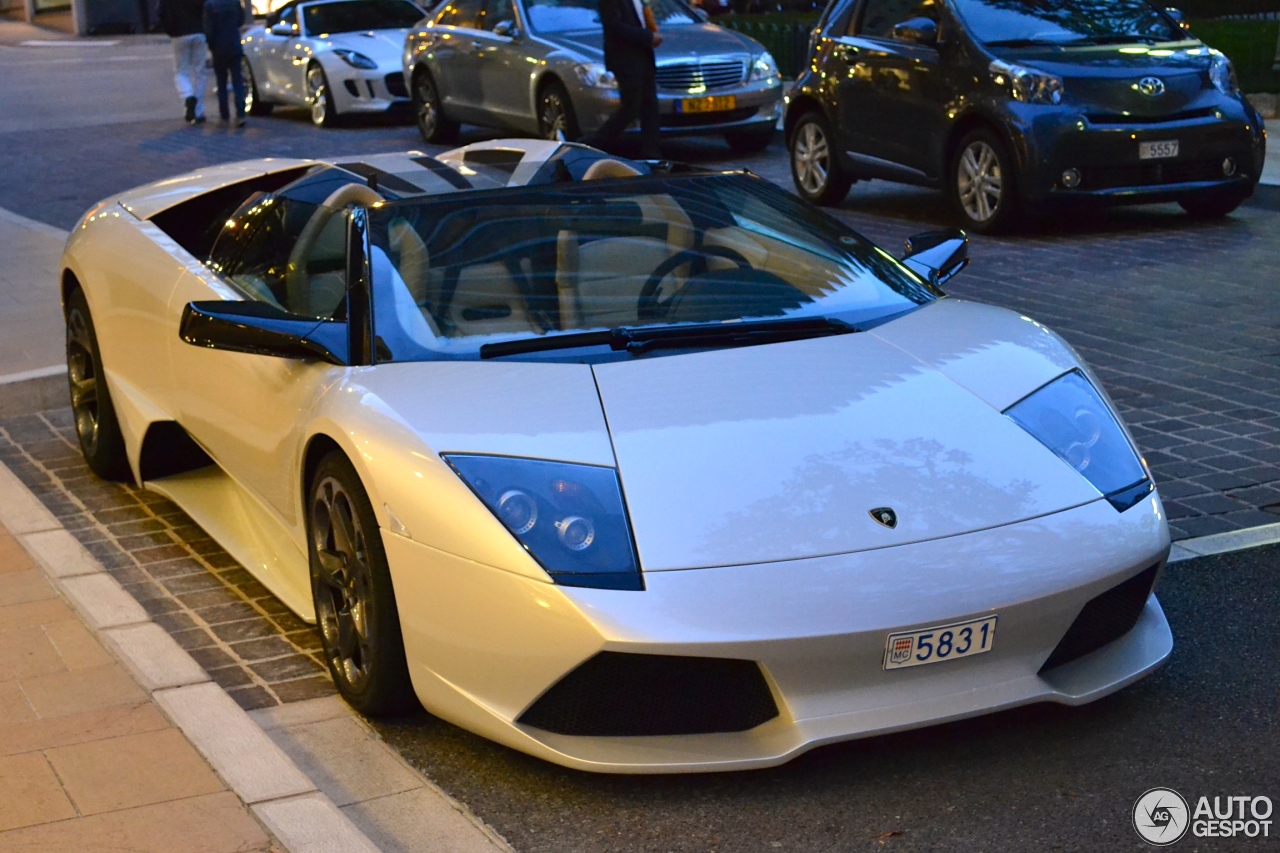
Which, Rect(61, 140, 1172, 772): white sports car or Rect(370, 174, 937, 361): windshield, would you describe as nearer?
Rect(61, 140, 1172, 772): white sports car

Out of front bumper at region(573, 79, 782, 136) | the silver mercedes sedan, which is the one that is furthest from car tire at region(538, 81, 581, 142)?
front bumper at region(573, 79, 782, 136)

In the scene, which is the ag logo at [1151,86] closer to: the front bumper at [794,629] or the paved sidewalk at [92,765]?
the front bumper at [794,629]

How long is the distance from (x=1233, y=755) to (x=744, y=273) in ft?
5.96

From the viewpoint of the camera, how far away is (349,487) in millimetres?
4008

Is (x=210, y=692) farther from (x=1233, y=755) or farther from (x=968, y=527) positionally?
(x=1233, y=755)

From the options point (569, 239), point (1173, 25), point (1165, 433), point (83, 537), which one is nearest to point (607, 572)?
point (569, 239)

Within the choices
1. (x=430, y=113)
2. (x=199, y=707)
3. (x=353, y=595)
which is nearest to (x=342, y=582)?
(x=353, y=595)

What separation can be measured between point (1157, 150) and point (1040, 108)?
0.77 m

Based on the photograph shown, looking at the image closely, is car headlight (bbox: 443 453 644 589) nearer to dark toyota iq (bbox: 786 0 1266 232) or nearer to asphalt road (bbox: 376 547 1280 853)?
asphalt road (bbox: 376 547 1280 853)

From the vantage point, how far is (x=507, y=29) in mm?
16406

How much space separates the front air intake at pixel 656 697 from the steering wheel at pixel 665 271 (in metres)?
1.25

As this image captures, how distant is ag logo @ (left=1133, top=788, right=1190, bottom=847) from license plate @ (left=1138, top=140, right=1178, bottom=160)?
7787 millimetres

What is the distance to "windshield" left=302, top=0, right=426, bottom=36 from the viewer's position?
20.5m

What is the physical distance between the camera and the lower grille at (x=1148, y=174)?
10.8m
